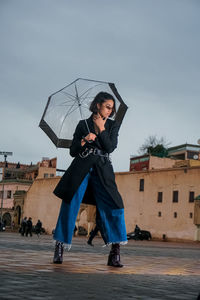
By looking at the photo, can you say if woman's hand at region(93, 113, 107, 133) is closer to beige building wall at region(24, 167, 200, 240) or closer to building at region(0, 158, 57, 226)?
beige building wall at region(24, 167, 200, 240)

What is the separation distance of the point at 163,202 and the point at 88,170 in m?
43.8

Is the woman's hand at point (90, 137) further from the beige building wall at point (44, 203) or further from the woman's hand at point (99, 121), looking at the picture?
the beige building wall at point (44, 203)

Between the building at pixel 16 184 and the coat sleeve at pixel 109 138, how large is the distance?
2575 inches

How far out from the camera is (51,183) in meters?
64.1

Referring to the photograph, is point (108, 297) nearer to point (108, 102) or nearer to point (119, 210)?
point (119, 210)

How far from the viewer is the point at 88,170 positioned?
19.2 ft

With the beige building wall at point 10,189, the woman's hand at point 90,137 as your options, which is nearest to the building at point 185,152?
the beige building wall at point 10,189

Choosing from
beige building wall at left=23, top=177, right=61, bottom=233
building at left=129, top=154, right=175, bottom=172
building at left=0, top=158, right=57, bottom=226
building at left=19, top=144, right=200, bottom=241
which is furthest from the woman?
building at left=0, top=158, right=57, bottom=226

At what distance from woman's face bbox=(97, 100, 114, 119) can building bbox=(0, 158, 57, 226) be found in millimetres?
65341

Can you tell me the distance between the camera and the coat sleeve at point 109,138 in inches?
233

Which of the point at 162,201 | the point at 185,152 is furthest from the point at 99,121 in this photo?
the point at 185,152

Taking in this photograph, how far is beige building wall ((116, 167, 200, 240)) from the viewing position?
4634 centimetres

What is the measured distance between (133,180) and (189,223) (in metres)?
9.25

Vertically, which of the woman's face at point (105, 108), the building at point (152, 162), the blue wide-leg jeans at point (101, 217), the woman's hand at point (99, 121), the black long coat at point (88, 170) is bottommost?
the blue wide-leg jeans at point (101, 217)
